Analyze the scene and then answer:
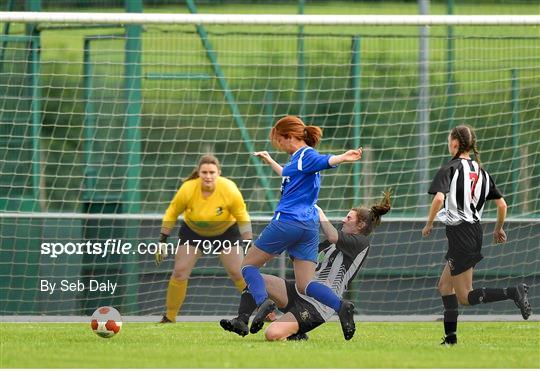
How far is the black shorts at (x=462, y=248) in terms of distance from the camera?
962cm

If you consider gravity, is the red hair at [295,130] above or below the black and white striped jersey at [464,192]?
above

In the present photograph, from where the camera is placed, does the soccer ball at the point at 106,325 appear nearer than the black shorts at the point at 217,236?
Yes

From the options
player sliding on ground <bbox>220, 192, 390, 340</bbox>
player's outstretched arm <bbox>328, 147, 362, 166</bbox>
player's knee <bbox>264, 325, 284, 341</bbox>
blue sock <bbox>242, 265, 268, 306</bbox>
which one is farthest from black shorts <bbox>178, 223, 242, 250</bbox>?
player's outstretched arm <bbox>328, 147, 362, 166</bbox>

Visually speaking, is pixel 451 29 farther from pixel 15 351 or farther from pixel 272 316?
pixel 15 351

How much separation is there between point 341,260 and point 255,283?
98cm

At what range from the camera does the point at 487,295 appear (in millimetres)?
10031

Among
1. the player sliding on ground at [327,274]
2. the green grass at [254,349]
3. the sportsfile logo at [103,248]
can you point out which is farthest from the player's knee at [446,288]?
the sportsfile logo at [103,248]

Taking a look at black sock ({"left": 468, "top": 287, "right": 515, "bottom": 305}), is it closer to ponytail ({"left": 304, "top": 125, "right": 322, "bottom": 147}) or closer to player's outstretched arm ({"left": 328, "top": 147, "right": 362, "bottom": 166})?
ponytail ({"left": 304, "top": 125, "right": 322, "bottom": 147})

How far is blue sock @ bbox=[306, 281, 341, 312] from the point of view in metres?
9.30

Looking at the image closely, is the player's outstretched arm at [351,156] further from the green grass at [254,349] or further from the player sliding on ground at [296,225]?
the green grass at [254,349]

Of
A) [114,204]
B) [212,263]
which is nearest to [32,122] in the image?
[114,204]

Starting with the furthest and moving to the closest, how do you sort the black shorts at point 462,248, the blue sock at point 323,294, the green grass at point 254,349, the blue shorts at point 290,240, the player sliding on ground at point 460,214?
1. the black shorts at point 462,248
2. the player sliding on ground at point 460,214
3. the blue shorts at point 290,240
4. the blue sock at point 323,294
5. the green grass at point 254,349

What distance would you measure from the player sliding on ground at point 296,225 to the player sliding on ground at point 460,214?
856 mm

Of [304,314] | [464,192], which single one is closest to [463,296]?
[464,192]
